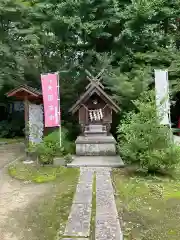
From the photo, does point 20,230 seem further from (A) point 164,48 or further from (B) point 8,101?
(B) point 8,101

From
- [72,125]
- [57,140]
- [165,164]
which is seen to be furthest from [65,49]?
[165,164]

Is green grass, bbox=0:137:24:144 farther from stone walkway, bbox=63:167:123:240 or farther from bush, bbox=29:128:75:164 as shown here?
stone walkway, bbox=63:167:123:240

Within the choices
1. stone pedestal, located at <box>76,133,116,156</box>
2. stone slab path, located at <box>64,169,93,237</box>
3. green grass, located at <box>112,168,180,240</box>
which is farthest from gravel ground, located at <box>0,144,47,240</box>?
stone pedestal, located at <box>76,133,116,156</box>

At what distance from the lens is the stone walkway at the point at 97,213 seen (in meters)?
3.98

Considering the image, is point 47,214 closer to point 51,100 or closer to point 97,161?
point 97,161

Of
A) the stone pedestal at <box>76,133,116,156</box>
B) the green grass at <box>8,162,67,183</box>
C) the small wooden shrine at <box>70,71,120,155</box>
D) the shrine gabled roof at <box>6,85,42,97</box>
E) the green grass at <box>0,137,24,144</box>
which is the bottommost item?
the green grass at <box>8,162,67,183</box>

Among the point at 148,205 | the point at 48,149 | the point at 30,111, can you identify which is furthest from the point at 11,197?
the point at 30,111

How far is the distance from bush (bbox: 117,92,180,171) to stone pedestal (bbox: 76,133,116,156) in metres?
2.50

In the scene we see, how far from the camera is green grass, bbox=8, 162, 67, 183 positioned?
7.60m

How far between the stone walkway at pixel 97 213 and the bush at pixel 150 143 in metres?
1.21

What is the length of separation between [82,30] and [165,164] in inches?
349

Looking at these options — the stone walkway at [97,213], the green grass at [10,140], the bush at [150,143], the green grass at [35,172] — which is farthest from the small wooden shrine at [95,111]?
the green grass at [10,140]

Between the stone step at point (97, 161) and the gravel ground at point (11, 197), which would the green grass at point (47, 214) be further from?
the stone step at point (97, 161)

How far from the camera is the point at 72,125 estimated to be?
13.2 metres
